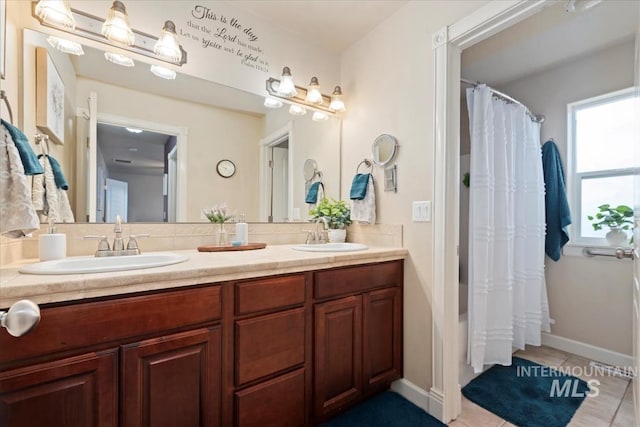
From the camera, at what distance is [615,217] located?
215 cm

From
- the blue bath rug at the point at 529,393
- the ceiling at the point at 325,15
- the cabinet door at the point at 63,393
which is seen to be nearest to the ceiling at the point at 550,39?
the ceiling at the point at 325,15

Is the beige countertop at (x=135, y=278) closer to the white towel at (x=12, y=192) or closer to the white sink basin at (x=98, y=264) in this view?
the white sink basin at (x=98, y=264)

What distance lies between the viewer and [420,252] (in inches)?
69.4

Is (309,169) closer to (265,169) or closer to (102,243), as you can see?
(265,169)

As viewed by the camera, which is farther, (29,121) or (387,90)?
(387,90)

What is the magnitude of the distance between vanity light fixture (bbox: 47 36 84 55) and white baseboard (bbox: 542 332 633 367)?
377 cm

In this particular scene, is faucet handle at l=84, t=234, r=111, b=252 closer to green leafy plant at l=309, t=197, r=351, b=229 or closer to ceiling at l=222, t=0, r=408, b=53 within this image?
green leafy plant at l=309, t=197, r=351, b=229

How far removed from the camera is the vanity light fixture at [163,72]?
163 centimetres

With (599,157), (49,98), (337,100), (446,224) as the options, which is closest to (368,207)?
(446,224)

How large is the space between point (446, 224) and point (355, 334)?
782 mm

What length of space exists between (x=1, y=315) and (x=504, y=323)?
232cm

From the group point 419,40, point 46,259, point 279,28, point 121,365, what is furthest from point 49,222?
point 419,40

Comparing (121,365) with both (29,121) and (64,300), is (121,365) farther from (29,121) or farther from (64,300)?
(29,121)

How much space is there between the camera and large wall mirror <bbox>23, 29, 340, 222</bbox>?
1486 mm
